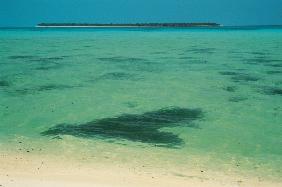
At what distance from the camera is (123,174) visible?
7.53 m

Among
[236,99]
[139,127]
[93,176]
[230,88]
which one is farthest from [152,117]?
[230,88]

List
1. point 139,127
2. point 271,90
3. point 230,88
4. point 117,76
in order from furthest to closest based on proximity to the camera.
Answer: point 117,76, point 230,88, point 271,90, point 139,127

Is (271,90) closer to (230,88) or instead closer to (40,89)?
(230,88)

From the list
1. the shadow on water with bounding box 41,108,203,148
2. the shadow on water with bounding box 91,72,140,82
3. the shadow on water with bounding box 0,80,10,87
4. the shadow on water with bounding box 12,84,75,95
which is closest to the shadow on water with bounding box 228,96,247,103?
the shadow on water with bounding box 41,108,203,148

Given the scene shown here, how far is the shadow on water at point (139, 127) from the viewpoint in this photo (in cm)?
985

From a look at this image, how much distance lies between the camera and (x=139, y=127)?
35.5 feet

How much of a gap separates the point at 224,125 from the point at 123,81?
853 centimetres

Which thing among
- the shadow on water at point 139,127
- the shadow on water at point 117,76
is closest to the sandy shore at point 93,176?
the shadow on water at point 139,127

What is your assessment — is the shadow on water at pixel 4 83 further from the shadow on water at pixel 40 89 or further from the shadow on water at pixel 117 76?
the shadow on water at pixel 117 76

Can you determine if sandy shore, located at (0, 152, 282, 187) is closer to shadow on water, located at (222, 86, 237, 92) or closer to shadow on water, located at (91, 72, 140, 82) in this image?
shadow on water, located at (222, 86, 237, 92)

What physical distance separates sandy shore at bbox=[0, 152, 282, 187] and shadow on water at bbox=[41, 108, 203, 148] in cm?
185

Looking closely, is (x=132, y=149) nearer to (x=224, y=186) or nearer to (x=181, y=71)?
(x=224, y=186)

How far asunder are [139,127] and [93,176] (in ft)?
12.0

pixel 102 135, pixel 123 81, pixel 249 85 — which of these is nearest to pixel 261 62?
pixel 249 85
